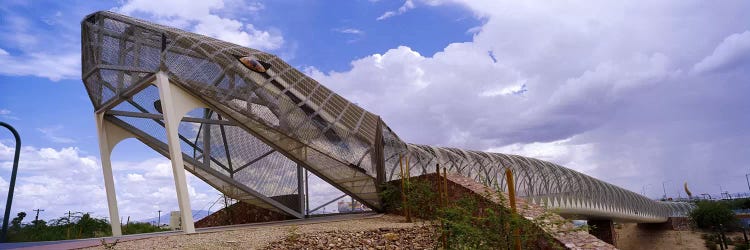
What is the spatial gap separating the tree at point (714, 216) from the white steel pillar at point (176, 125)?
57978mm

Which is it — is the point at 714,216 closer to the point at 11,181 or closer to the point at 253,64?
the point at 253,64

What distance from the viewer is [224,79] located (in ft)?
47.5

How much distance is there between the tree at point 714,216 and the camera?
52.9 metres

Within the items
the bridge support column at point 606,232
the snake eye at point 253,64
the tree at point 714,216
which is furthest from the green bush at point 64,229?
the tree at point 714,216

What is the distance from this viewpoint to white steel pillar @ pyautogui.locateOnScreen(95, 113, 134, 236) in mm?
16328

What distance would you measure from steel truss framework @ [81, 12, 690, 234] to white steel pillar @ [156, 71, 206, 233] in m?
0.14

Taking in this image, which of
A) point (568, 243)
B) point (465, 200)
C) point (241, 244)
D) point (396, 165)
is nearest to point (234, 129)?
point (396, 165)

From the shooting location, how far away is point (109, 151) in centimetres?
1653

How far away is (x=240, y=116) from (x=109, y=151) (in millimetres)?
5139

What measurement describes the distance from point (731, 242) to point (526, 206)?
49814 mm

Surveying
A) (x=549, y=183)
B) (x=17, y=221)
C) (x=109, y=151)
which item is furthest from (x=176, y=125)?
(x=549, y=183)

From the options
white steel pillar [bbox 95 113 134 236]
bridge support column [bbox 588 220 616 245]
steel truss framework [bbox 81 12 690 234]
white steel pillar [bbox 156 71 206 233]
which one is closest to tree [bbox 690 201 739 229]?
bridge support column [bbox 588 220 616 245]

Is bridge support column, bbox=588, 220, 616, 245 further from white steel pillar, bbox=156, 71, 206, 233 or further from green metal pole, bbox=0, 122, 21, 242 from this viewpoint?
green metal pole, bbox=0, 122, 21, 242

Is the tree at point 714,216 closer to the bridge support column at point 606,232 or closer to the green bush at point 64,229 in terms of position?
the bridge support column at point 606,232
